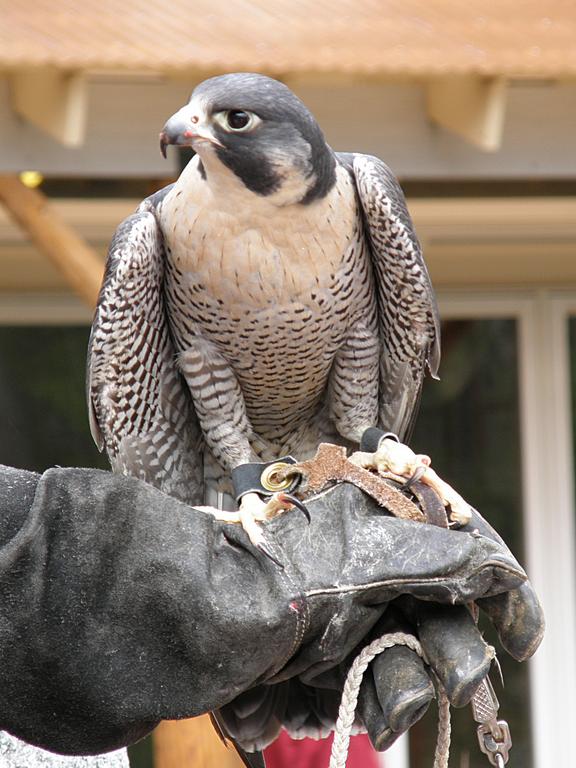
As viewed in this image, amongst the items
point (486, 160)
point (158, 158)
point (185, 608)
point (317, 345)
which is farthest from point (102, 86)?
point (185, 608)

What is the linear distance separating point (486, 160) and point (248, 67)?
3.87 feet

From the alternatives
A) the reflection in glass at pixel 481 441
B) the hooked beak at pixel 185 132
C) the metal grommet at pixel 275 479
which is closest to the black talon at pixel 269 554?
the metal grommet at pixel 275 479

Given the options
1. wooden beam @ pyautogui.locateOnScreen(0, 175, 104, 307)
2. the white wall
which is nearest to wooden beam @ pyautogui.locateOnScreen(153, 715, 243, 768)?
wooden beam @ pyautogui.locateOnScreen(0, 175, 104, 307)

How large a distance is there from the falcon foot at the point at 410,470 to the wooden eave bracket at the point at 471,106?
7.15 ft

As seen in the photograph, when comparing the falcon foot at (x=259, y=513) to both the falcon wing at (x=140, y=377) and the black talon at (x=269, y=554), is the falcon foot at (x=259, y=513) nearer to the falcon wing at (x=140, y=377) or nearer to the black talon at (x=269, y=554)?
the black talon at (x=269, y=554)

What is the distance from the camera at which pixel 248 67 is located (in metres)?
4.21

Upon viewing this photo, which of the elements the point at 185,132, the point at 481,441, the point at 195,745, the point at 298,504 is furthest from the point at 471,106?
the point at 298,504

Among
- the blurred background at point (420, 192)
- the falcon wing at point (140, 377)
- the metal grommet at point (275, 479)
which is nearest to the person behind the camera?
the metal grommet at point (275, 479)

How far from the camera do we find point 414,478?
2428 mm

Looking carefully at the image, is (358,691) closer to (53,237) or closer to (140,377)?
(140,377)

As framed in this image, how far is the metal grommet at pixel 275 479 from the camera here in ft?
7.77

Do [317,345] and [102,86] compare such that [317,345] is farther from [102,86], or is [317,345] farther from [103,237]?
[103,237]

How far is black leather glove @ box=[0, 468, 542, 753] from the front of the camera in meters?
1.94

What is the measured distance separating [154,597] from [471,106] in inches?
122
